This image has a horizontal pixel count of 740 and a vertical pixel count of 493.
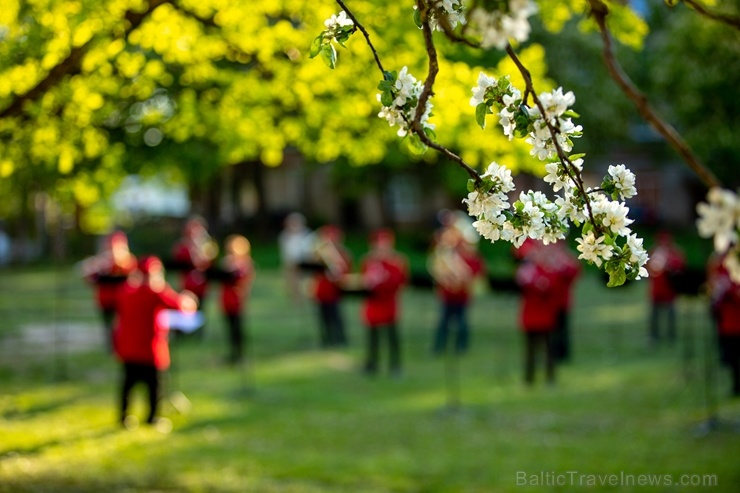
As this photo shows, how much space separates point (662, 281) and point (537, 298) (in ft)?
18.0

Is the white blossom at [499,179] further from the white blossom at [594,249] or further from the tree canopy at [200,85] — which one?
the tree canopy at [200,85]

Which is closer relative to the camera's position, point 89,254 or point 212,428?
point 212,428

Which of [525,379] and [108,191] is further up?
[108,191]

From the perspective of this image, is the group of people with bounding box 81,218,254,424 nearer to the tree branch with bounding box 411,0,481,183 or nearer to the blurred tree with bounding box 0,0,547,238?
the blurred tree with bounding box 0,0,547,238

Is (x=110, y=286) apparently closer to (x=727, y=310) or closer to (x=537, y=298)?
(x=537, y=298)

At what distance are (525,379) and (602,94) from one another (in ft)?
79.4

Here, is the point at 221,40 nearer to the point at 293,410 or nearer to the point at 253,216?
the point at 293,410

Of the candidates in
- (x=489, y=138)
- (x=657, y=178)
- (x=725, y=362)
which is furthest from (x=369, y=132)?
(x=657, y=178)

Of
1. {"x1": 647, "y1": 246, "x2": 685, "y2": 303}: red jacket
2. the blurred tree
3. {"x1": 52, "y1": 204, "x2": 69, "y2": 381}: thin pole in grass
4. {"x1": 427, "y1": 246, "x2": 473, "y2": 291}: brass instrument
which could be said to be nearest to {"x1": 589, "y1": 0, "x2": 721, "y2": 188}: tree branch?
the blurred tree

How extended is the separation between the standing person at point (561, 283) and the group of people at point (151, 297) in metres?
5.17

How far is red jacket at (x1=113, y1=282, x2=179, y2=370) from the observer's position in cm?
1195

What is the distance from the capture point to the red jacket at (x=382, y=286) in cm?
1675

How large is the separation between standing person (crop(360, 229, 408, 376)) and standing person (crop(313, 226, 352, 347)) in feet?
6.23

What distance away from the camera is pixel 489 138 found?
34.3ft
